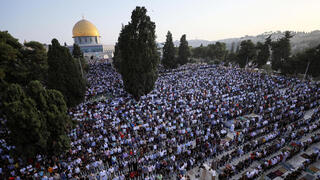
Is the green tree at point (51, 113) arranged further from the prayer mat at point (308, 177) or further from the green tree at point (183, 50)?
the green tree at point (183, 50)

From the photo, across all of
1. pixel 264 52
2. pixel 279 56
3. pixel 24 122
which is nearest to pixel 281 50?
pixel 279 56

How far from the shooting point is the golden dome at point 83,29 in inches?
2356

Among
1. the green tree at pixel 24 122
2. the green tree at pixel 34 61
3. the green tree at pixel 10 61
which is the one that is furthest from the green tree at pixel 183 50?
the green tree at pixel 24 122

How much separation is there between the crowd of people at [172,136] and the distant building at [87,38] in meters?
54.4

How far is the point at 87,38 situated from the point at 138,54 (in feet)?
180

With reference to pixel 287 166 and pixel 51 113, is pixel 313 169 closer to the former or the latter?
pixel 287 166

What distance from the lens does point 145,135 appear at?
1221 centimetres

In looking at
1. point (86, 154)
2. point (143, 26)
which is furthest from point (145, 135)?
point (143, 26)

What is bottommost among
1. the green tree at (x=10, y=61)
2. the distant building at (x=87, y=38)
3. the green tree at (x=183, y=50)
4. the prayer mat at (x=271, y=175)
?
the prayer mat at (x=271, y=175)

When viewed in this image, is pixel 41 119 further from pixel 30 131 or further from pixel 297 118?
pixel 297 118

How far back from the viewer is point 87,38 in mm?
62250

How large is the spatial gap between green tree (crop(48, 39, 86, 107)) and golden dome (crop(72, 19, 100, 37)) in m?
52.8

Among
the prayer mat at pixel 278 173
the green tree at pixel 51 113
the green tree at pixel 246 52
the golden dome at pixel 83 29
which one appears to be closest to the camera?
the prayer mat at pixel 278 173

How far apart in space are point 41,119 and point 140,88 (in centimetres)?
1196
